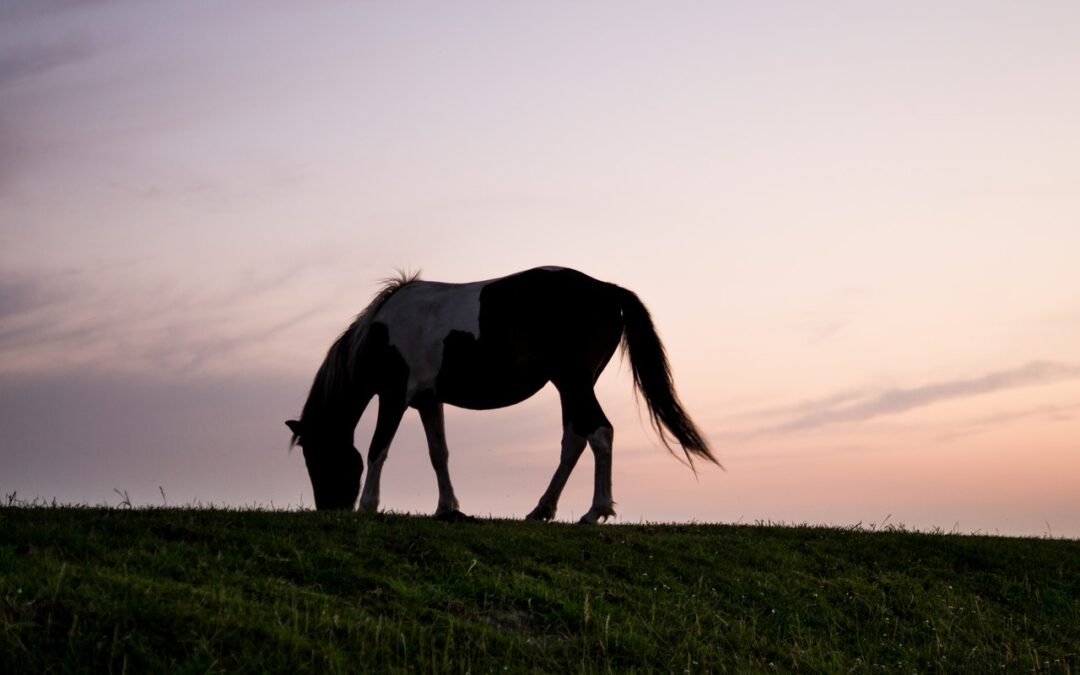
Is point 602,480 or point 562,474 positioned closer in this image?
point 602,480

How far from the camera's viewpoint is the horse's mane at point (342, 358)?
16.3 metres

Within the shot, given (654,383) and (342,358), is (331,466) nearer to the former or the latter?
(342,358)

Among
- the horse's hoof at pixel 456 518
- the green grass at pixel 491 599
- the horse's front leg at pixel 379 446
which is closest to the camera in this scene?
the green grass at pixel 491 599

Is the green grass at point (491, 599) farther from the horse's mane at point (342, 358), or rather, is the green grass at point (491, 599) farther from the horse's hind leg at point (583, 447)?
the horse's mane at point (342, 358)

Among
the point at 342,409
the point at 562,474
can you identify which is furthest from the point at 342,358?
the point at 562,474

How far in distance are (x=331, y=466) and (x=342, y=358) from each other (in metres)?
1.56

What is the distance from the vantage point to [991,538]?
52.3ft

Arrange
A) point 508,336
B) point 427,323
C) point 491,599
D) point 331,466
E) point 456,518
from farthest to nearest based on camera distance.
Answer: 1. point 331,466
2. point 427,323
3. point 508,336
4. point 456,518
5. point 491,599

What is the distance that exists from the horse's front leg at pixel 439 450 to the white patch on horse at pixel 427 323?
14.7 inches

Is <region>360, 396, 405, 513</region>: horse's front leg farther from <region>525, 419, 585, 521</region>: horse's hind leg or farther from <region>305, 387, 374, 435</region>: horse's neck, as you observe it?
<region>525, 419, 585, 521</region>: horse's hind leg

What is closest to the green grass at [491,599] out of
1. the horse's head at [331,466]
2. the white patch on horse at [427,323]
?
the white patch on horse at [427,323]

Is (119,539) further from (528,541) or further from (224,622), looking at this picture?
(528,541)

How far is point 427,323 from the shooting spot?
15.6 meters

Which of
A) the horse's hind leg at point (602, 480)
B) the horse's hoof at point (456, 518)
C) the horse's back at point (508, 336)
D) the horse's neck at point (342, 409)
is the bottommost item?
the horse's hoof at point (456, 518)
